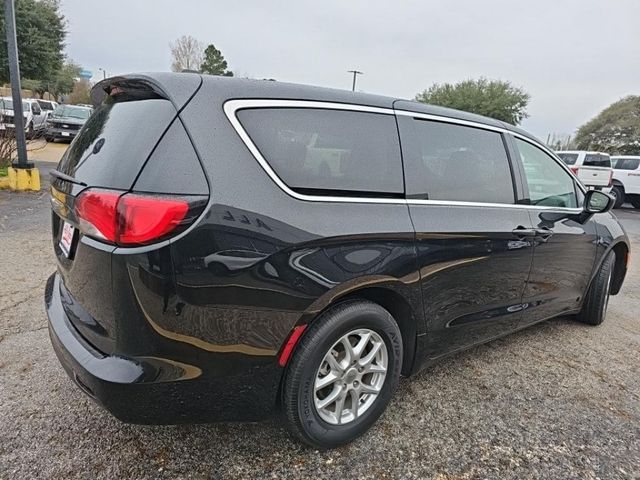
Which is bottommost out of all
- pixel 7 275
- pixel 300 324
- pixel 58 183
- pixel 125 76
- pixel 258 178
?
pixel 7 275

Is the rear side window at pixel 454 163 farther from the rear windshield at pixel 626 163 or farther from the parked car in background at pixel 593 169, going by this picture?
the rear windshield at pixel 626 163

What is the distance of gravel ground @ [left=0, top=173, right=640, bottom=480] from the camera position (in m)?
2.01

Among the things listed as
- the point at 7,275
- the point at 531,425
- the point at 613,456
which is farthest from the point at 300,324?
the point at 7,275

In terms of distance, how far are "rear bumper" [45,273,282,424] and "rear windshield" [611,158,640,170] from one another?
16861 millimetres

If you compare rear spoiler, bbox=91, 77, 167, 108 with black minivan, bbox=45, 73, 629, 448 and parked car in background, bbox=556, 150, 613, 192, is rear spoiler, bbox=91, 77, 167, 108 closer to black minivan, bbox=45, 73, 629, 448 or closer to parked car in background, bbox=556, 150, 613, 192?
black minivan, bbox=45, 73, 629, 448

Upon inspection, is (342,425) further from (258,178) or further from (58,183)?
(58,183)

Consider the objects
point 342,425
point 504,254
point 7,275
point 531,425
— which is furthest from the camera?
point 7,275

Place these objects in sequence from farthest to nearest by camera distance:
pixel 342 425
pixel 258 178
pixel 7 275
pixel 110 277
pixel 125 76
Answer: pixel 7 275 → pixel 342 425 → pixel 125 76 → pixel 258 178 → pixel 110 277

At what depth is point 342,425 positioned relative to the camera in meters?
2.14

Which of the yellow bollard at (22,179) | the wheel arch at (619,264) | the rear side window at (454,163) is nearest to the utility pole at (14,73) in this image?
the yellow bollard at (22,179)

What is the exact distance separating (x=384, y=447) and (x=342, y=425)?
0.86 ft

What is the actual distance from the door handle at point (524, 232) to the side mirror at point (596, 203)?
88 cm

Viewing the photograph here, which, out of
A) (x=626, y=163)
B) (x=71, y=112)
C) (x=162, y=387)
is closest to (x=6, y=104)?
(x=71, y=112)

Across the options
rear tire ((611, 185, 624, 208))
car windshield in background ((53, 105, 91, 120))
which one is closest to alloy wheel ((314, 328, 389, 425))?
rear tire ((611, 185, 624, 208))
